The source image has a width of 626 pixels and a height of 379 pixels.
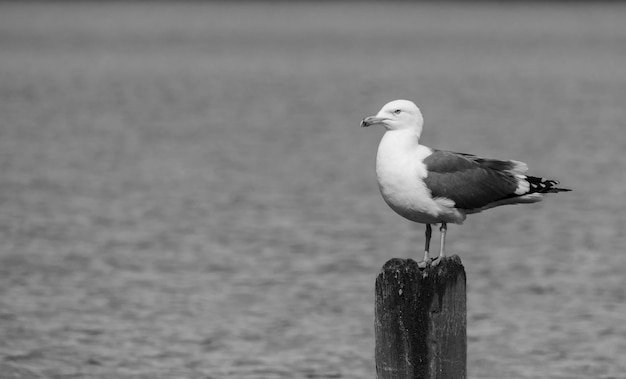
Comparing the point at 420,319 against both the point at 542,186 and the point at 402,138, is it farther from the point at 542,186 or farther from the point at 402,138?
the point at 542,186

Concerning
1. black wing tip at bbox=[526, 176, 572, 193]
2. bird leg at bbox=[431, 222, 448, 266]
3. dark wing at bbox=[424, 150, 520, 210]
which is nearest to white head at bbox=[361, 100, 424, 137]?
dark wing at bbox=[424, 150, 520, 210]

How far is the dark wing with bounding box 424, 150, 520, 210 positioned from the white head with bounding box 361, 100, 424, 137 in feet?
0.87

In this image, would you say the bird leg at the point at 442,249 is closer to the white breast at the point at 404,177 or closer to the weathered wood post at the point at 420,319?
the weathered wood post at the point at 420,319

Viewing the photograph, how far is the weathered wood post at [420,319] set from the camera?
299 inches

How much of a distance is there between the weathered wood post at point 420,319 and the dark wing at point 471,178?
3.26 feet

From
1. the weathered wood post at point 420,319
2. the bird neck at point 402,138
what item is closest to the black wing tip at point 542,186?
the bird neck at point 402,138

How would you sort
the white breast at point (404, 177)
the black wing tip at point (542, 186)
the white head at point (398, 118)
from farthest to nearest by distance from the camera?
the black wing tip at point (542, 186)
the white head at point (398, 118)
the white breast at point (404, 177)

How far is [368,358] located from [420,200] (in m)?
4.37

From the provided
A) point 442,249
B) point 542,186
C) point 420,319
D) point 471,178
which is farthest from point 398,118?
point 420,319

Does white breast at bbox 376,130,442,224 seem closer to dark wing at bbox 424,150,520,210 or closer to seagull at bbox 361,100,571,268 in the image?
seagull at bbox 361,100,571,268

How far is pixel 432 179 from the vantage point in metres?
8.44

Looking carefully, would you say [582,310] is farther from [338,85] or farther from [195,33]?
[195,33]

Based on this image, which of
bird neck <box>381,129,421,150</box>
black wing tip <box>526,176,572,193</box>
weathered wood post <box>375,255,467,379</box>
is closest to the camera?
weathered wood post <box>375,255,467,379</box>

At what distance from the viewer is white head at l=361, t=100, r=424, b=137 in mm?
8547
